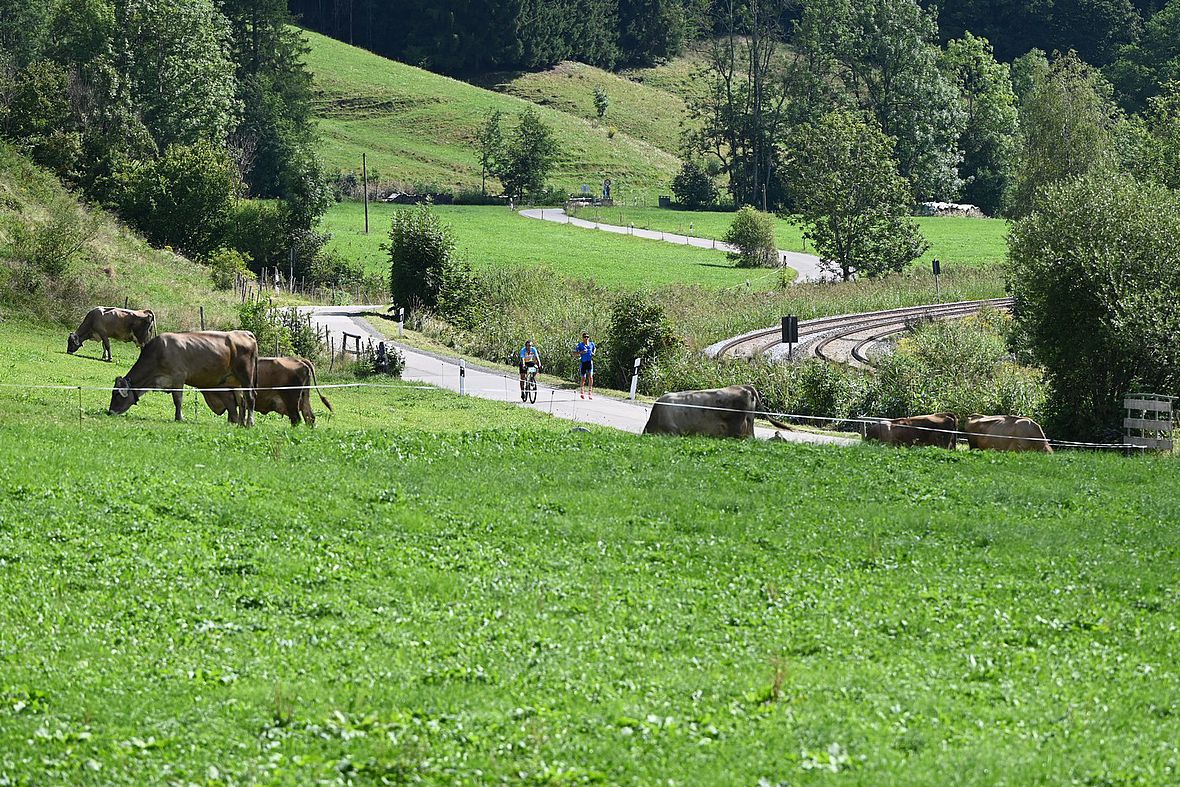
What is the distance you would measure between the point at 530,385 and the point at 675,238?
77353mm

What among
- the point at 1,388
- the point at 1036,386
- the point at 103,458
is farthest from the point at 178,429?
the point at 1036,386

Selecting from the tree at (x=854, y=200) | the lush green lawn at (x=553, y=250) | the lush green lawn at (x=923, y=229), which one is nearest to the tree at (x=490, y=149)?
the lush green lawn at (x=923, y=229)

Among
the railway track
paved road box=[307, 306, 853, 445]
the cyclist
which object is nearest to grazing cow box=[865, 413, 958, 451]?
paved road box=[307, 306, 853, 445]

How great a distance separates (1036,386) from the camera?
129 feet

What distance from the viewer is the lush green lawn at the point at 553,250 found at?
8956cm

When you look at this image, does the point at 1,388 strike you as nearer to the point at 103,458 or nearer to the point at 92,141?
the point at 103,458

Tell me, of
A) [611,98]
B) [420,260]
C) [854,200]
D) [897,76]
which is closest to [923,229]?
[897,76]

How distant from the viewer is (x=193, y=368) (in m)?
29.4

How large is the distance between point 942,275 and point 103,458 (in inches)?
2684

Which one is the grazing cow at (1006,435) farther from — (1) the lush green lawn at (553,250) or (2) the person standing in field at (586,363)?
(1) the lush green lawn at (553,250)

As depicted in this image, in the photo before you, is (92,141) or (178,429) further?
(92,141)

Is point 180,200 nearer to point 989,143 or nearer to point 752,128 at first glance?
point 752,128

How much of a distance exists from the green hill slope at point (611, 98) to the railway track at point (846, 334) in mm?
97605

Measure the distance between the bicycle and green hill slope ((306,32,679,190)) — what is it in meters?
93.1
